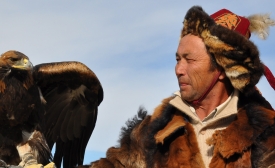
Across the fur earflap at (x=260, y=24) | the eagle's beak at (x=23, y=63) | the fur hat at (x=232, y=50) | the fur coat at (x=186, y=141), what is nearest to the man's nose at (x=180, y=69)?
the fur hat at (x=232, y=50)

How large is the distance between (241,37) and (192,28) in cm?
39

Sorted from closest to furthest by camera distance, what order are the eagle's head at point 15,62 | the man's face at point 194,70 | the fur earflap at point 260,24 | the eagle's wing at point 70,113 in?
the man's face at point 194,70 → the fur earflap at point 260,24 → the eagle's head at point 15,62 → the eagle's wing at point 70,113

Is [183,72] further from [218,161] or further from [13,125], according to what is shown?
[13,125]

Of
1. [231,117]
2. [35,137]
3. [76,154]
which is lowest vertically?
[76,154]

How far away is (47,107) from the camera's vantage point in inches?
305

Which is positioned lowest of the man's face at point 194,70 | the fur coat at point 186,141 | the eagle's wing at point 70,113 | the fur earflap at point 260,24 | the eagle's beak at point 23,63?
the eagle's wing at point 70,113

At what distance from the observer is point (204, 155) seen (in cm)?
427

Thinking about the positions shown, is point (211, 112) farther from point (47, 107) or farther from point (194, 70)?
point (47, 107)

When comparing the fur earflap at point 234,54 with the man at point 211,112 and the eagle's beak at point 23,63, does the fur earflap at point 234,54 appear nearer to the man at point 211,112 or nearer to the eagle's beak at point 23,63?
the man at point 211,112

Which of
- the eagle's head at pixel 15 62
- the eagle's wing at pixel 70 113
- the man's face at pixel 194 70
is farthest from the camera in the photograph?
the eagle's wing at pixel 70 113

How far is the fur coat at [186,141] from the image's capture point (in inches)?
160

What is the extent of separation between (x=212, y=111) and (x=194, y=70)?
0.34 meters

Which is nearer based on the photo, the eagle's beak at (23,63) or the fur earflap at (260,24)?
the fur earflap at (260,24)

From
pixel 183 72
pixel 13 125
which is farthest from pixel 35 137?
pixel 183 72
